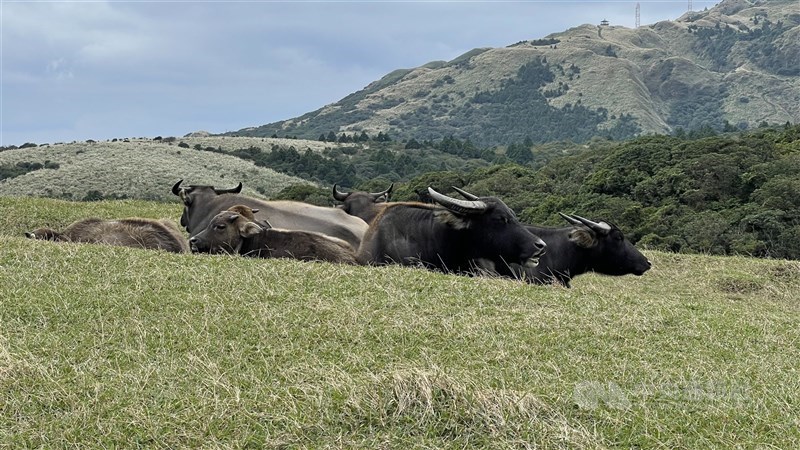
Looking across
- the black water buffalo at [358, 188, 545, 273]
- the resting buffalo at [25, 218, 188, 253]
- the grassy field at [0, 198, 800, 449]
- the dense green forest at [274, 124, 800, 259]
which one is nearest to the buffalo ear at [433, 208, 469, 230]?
the black water buffalo at [358, 188, 545, 273]

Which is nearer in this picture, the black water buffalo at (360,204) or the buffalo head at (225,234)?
Result: the buffalo head at (225,234)

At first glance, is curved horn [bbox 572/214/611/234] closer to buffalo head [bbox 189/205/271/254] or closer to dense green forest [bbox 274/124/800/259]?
buffalo head [bbox 189/205/271/254]

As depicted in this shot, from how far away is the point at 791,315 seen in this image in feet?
34.9

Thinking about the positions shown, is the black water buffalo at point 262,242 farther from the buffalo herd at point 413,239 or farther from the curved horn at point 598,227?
the curved horn at point 598,227

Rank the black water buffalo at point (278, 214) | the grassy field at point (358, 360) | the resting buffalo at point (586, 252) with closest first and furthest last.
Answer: the grassy field at point (358, 360) < the resting buffalo at point (586, 252) < the black water buffalo at point (278, 214)

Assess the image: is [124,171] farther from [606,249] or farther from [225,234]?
[606,249]

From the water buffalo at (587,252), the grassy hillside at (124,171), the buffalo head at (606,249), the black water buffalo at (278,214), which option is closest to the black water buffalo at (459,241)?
the water buffalo at (587,252)

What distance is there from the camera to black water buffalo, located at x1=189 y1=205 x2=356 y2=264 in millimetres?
11688

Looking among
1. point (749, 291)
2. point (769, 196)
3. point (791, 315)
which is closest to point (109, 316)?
point (791, 315)

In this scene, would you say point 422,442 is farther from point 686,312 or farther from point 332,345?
point 686,312

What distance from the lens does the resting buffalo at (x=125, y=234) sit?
490 inches

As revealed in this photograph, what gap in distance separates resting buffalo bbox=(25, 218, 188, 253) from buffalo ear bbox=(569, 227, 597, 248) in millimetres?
6363

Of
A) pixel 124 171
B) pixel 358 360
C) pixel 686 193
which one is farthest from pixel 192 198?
pixel 124 171

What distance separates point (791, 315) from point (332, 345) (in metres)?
6.97
